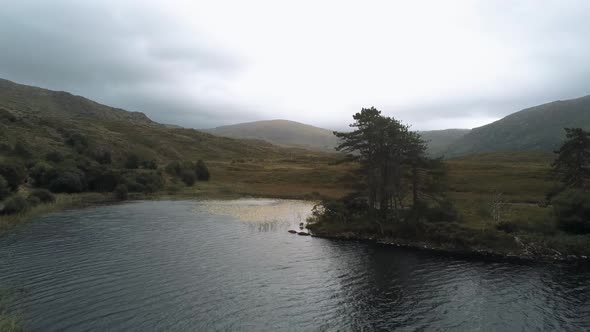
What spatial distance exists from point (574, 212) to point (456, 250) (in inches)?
687

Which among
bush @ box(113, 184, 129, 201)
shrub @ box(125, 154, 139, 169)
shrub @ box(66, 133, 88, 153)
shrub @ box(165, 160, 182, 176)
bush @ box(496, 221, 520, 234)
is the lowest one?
bush @ box(496, 221, 520, 234)

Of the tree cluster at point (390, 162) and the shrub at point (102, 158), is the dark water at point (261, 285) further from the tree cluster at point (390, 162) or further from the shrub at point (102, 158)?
the shrub at point (102, 158)

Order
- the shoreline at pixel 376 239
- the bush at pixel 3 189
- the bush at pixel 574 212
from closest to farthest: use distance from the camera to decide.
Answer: the shoreline at pixel 376 239, the bush at pixel 574 212, the bush at pixel 3 189

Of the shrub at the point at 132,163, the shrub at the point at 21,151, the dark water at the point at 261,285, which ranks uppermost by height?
the shrub at the point at 21,151

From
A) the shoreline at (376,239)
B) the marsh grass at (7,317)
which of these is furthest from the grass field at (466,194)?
the marsh grass at (7,317)

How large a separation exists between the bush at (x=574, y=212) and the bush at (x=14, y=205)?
83.3 meters

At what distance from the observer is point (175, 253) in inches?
1705

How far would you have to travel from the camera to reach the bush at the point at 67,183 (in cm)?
8631

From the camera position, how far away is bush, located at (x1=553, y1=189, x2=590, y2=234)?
49.2m

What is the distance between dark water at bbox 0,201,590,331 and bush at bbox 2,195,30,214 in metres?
10.4

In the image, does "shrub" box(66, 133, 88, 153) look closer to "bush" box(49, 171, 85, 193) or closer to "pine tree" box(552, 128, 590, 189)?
"bush" box(49, 171, 85, 193)

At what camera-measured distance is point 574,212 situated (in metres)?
50.1

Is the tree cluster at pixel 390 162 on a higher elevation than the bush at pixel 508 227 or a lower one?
higher

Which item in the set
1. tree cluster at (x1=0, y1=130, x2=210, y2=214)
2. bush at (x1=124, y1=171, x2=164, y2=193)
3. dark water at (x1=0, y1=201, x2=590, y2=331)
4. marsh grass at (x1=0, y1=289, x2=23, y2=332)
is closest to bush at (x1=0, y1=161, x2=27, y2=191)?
tree cluster at (x1=0, y1=130, x2=210, y2=214)
